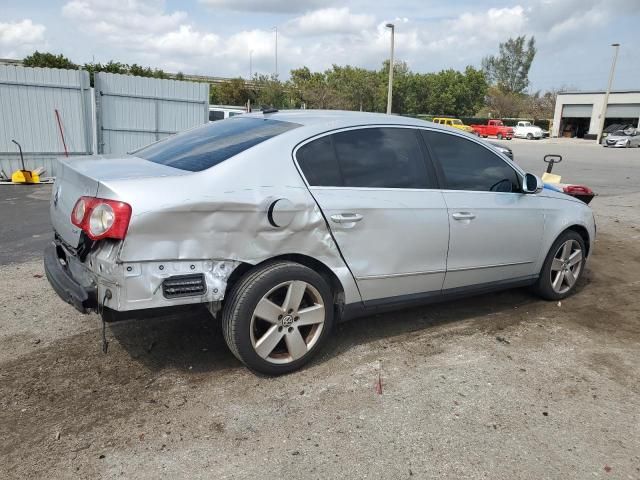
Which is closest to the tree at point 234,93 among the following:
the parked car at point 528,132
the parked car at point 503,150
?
the parked car at point 528,132

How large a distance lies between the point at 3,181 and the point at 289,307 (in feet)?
35.9

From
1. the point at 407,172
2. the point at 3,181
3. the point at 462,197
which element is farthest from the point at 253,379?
the point at 3,181

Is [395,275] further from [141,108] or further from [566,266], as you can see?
[141,108]

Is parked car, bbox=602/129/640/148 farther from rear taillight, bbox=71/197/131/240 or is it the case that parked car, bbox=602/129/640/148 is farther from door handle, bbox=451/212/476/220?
rear taillight, bbox=71/197/131/240

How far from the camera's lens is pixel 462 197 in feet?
13.3

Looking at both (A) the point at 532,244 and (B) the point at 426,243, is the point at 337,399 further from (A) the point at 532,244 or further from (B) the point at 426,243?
(A) the point at 532,244

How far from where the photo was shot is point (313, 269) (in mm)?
3512

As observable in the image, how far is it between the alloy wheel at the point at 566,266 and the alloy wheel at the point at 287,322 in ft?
8.60

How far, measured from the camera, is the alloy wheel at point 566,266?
194 inches

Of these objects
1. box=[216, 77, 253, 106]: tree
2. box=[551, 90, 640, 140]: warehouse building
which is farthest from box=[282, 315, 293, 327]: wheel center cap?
box=[551, 90, 640, 140]: warehouse building

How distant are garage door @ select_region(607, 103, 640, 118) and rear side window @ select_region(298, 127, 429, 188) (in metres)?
56.2

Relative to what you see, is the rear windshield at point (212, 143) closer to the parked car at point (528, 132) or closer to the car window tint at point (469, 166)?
the car window tint at point (469, 166)

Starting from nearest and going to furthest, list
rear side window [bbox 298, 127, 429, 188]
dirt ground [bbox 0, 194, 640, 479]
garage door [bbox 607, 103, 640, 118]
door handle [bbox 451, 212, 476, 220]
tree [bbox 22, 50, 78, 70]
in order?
dirt ground [bbox 0, 194, 640, 479]
rear side window [bbox 298, 127, 429, 188]
door handle [bbox 451, 212, 476, 220]
tree [bbox 22, 50, 78, 70]
garage door [bbox 607, 103, 640, 118]

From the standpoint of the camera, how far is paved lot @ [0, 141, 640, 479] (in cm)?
262
